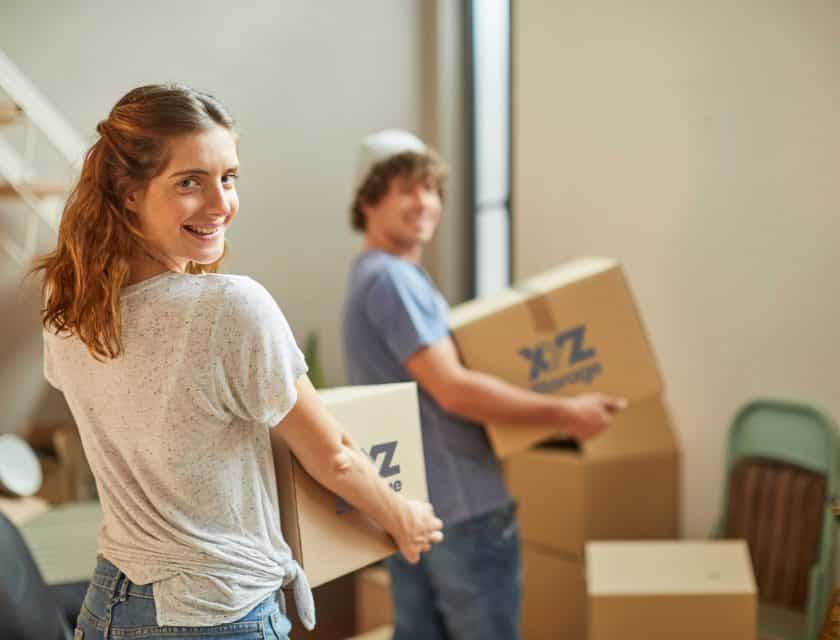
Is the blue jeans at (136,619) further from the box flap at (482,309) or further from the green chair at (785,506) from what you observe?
the green chair at (785,506)

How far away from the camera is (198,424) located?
954mm

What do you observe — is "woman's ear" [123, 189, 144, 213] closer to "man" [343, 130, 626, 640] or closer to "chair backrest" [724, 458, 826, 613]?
"man" [343, 130, 626, 640]

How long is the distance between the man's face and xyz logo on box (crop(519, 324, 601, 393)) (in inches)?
11.3

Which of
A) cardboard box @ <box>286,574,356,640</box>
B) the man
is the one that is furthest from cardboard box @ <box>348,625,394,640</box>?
the man

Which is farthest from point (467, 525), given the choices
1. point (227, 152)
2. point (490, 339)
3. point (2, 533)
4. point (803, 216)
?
point (803, 216)

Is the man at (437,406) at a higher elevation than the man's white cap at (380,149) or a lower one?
lower

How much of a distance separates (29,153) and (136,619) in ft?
3.35

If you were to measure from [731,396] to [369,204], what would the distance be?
3.95ft

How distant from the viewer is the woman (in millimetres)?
935

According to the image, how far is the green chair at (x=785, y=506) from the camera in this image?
7.24 feet

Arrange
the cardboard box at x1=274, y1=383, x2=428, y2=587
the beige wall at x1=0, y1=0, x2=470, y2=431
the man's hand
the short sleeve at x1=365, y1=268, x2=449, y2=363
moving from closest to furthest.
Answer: the cardboard box at x1=274, y1=383, x2=428, y2=587, the beige wall at x1=0, y1=0, x2=470, y2=431, the short sleeve at x1=365, y1=268, x2=449, y2=363, the man's hand

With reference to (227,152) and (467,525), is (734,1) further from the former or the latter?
(227,152)

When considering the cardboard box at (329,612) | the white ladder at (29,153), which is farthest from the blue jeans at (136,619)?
the white ladder at (29,153)

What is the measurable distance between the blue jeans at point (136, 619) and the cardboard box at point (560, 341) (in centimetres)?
80
